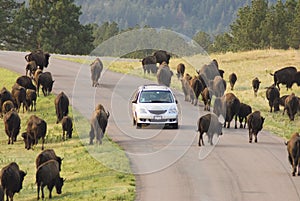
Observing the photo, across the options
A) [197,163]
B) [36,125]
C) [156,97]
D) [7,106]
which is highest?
[156,97]

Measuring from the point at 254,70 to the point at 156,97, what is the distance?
1099 inches

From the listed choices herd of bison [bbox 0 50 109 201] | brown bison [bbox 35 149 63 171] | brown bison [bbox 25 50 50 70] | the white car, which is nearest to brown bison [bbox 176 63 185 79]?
herd of bison [bbox 0 50 109 201]

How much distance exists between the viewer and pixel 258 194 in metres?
22.3

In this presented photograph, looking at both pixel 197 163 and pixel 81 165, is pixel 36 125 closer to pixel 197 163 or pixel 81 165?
pixel 81 165

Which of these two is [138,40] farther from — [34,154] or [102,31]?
[34,154]

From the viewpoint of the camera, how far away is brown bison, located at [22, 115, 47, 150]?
31234 millimetres

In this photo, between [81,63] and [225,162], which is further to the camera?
[81,63]

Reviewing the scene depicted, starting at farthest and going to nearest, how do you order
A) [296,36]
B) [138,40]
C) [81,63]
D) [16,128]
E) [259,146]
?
[138,40] → [296,36] → [81,63] → [16,128] → [259,146]

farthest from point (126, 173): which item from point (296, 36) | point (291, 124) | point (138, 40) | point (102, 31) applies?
point (102, 31)

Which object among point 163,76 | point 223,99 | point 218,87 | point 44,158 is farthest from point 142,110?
point 163,76

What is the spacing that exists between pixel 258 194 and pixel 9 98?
20.8 m

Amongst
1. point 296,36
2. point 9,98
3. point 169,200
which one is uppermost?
point 296,36

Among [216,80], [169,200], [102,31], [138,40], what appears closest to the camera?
[169,200]

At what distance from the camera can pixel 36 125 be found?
31.2 m
